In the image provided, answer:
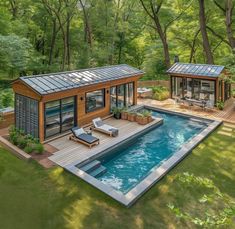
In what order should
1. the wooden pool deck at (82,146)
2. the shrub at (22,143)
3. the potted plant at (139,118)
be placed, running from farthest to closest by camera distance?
1. the potted plant at (139,118)
2. the shrub at (22,143)
3. the wooden pool deck at (82,146)

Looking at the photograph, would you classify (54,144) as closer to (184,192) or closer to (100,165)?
(100,165)

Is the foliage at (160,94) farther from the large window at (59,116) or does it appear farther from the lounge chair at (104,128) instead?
the large window at (59,116)

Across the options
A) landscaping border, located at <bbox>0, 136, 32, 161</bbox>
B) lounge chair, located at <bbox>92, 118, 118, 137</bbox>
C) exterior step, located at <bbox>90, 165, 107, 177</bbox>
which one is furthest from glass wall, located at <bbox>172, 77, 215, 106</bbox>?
landscaping border, located at <bbox>0, 136, 32, 161</bbox>

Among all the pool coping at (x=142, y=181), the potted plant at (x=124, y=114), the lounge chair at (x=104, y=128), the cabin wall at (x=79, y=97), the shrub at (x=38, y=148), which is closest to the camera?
the pool coping at (x=142, y=181)

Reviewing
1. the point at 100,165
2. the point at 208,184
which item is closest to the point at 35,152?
the point at 100,165

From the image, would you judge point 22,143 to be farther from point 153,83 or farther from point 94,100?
point 153,83

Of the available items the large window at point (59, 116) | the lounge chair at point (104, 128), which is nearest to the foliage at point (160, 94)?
the lounge chair at point (104, 128)
